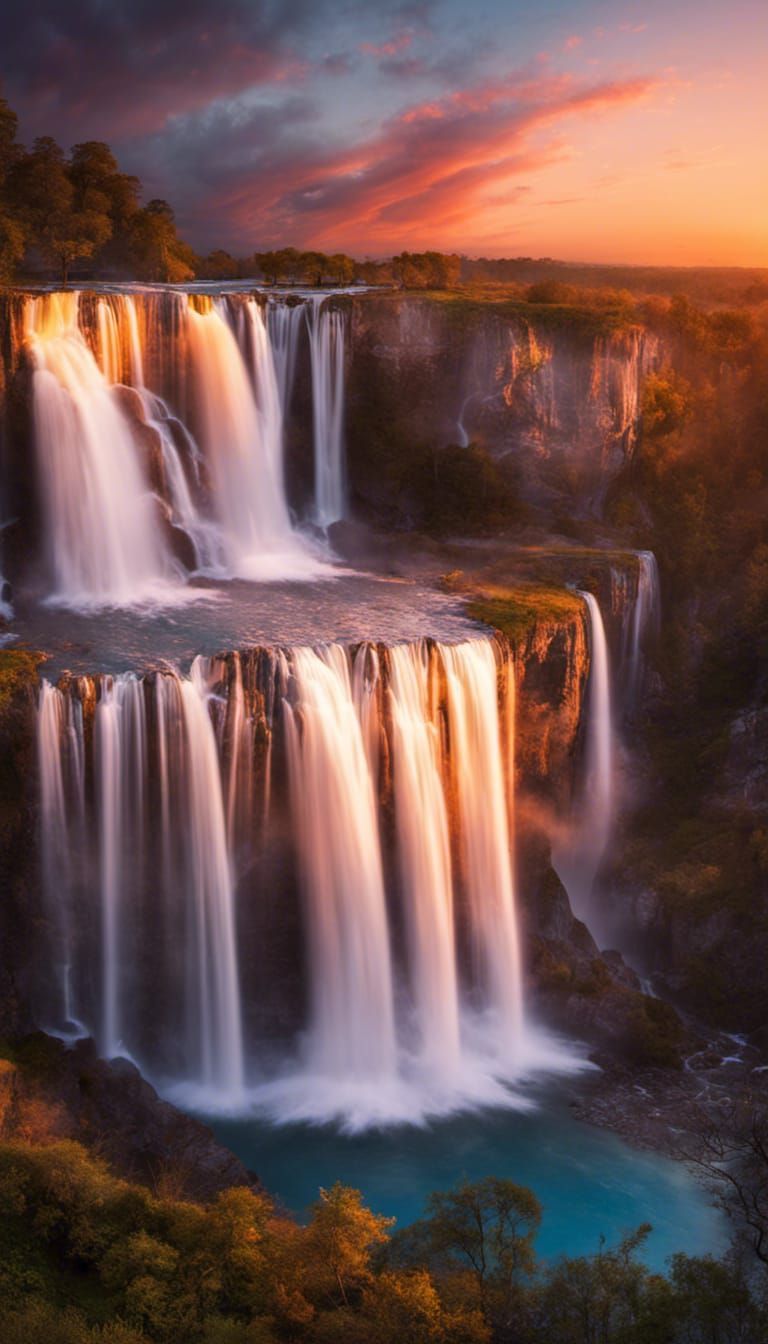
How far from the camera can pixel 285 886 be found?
32.3 meters

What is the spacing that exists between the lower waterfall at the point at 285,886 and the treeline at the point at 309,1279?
8581 millimetres

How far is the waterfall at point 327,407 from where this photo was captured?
4709cm

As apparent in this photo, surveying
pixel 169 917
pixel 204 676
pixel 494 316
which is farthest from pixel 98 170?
pixel 169 917

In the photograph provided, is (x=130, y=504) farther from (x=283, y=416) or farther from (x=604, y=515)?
(x=604, y=515)

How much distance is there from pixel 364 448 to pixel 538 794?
1741 cm

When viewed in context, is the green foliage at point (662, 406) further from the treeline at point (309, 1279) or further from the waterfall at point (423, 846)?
the treeline at point (309, 1279)

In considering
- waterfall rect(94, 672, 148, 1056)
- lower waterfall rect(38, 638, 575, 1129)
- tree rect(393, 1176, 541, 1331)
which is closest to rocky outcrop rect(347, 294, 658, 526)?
lower waterfall rect(38, 638, 575, 1129)

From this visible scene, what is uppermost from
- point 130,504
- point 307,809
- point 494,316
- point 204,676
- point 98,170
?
point 98,170

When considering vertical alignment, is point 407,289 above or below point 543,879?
above

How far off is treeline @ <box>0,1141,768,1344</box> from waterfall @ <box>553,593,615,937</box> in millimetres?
20920

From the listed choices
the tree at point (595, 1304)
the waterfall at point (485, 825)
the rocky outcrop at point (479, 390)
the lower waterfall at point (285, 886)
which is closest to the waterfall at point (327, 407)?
the rocky outcrop at point (479, 390)

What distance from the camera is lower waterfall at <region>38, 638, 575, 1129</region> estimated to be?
97.1 feet

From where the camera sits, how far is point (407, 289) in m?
54.5

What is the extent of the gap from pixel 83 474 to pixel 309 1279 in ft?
90.0
